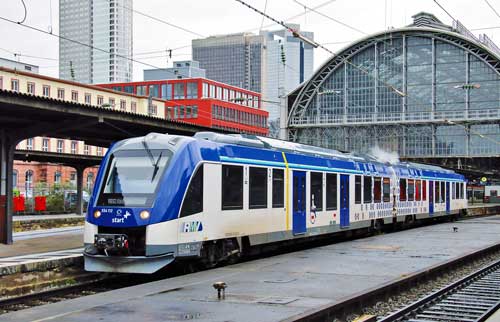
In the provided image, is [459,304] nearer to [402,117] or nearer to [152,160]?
[152,160]

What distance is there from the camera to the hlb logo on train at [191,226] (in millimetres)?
14258

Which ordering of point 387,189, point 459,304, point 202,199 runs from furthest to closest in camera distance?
point 387,189
point 202,199
point 459,304

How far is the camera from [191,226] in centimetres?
1447

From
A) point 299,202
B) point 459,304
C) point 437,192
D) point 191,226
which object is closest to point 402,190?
point 437,192

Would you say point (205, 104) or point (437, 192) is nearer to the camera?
point (437, 192)

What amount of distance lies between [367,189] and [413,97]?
189 ft

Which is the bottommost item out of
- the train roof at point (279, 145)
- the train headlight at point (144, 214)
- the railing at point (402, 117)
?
the train headlight at point (144, 214)

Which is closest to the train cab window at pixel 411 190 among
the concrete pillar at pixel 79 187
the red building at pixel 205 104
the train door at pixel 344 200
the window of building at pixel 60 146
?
the train door at pixel 344 200

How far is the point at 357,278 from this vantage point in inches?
520

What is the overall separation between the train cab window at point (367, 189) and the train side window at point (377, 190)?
0.54 m

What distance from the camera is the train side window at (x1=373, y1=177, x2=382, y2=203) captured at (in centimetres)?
2672

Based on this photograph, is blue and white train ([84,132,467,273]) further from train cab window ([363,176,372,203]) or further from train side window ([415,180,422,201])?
train side window ([415,180,422,201])

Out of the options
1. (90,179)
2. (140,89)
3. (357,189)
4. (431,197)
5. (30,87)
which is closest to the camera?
(357,189)

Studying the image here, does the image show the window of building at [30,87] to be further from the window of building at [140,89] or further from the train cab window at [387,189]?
the train cab window at [387,189]
